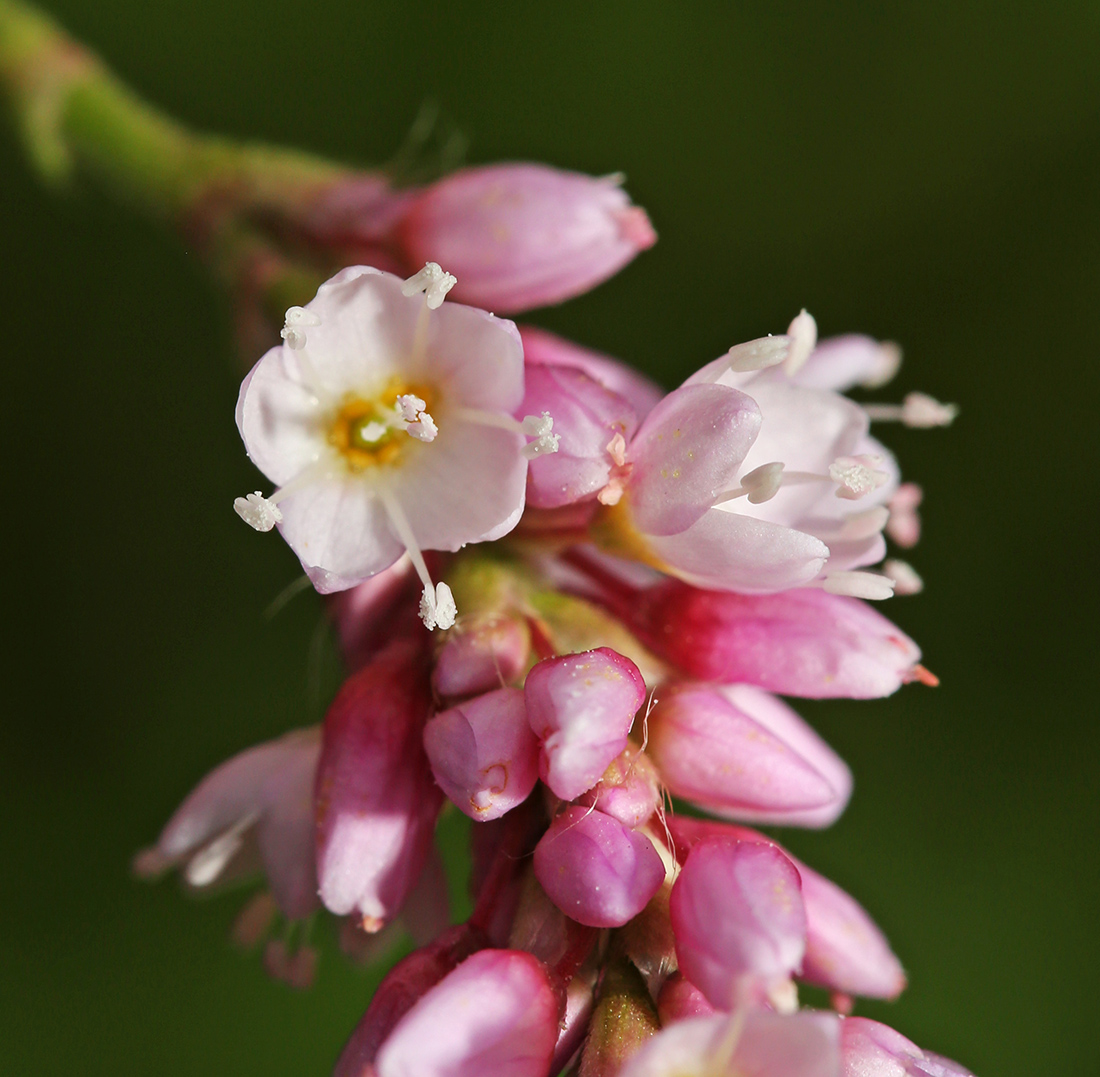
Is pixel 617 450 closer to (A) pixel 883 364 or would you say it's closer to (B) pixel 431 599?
(B) pixel 431 599

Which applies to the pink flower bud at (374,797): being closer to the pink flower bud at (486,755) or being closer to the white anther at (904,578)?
the pink flower bud at (486,755)

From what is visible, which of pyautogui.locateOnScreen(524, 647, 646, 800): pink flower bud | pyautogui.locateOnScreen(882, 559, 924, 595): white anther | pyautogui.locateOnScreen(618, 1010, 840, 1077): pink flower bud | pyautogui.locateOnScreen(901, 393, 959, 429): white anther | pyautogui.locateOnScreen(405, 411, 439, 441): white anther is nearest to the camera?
pyautogui.locateOnScreen(618, 1010, 840, 1077): pink flower bud

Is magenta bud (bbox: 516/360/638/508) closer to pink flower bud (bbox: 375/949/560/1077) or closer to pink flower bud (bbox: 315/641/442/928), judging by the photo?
pink flower bud (bbox: 315/641/442/928)

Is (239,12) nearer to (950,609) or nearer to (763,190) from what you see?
(763,190)

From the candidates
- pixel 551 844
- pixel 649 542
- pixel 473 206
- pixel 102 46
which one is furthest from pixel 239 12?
pixel 551 844

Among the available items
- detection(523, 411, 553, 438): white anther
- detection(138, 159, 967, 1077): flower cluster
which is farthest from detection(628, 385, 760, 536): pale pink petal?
detection(523, 411, 553, 438): white anther

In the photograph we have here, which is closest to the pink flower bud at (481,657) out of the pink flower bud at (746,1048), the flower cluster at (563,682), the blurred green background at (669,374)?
the flower cluster at (563,682)

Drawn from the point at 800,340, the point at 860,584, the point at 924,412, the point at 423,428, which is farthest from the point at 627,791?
the point at 924,412
